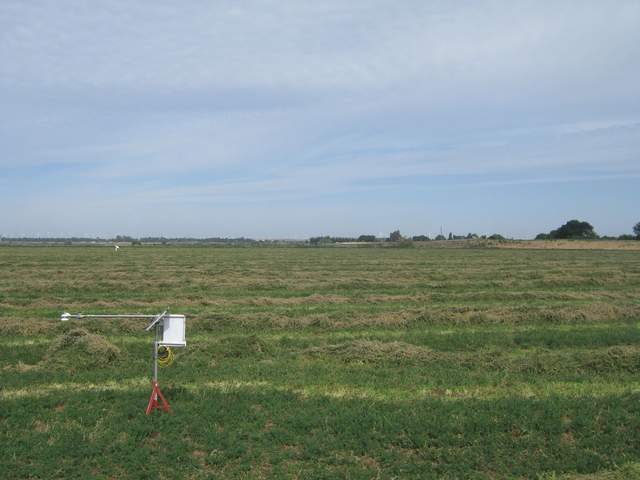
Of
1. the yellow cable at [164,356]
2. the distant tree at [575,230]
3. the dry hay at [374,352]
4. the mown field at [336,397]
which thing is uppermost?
the distant tree at [575,230]

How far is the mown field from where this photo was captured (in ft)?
20.6

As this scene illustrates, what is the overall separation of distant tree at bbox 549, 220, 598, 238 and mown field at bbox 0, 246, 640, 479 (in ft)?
423

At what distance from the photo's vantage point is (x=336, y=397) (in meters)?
8.20

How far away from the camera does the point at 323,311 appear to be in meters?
17.3

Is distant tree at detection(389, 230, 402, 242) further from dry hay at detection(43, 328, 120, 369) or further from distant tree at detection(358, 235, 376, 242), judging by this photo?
dry hay at detection(43, 328, 120, 369)

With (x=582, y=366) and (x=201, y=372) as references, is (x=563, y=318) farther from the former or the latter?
(x=201, y=372)

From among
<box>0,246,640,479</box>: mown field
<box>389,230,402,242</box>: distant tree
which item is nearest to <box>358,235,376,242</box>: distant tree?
<box>389,230,402,242</box>: distant tree

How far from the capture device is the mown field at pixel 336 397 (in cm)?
627

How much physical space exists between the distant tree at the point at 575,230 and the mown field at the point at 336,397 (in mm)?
128832

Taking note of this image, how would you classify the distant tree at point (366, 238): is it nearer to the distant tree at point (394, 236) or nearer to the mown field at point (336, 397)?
the distant tree at point (394, 236)

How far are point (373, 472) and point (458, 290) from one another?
18.5 meters

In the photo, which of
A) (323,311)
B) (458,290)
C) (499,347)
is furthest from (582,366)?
(458,290)

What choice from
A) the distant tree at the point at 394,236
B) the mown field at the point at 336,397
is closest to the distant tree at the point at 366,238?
the distant tree at the point at 394,236

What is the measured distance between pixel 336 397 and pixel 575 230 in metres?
144
